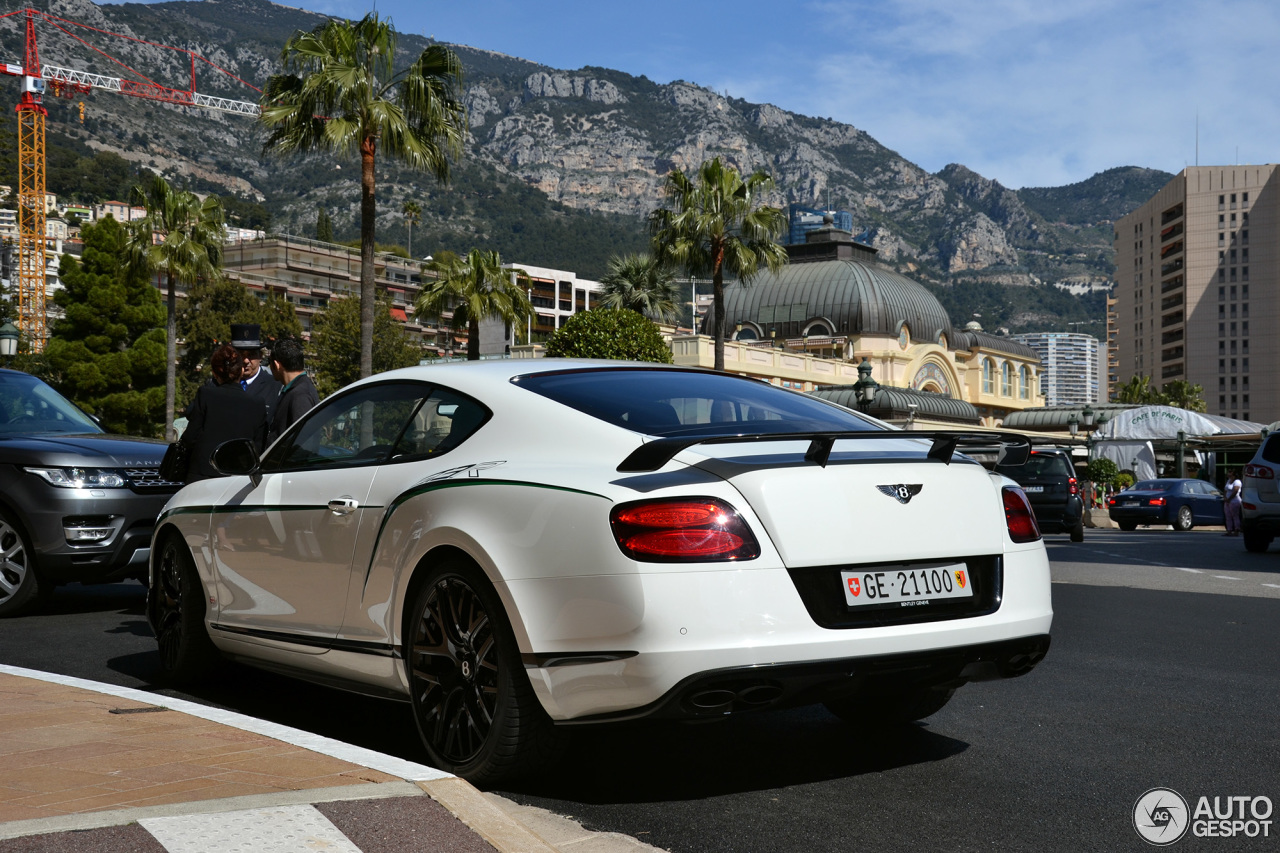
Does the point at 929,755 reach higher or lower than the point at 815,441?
lower

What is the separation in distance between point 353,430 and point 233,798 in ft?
6.67

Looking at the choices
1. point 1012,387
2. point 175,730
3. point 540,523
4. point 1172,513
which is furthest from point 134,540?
point 1012,387

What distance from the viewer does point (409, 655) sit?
4.38m

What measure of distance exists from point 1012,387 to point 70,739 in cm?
8984

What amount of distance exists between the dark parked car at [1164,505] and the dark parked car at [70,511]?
28.7 m

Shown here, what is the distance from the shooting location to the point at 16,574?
8.72 meters

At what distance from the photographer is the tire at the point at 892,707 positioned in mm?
5016

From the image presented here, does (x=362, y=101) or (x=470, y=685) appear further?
(x=362, y=101)

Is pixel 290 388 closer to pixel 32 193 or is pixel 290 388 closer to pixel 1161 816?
pixel 1161 816

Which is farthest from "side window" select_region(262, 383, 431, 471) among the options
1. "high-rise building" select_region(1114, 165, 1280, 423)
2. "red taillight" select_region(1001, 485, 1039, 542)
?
"high-rise building" select_region(1114, 165, 1280, 423)

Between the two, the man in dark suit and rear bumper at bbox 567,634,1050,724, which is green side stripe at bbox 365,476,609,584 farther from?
the man in dark suit

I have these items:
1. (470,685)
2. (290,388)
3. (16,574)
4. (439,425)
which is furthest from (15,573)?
(470,685)

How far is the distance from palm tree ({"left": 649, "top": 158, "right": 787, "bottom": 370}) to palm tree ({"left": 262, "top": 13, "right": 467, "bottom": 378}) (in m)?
10.1

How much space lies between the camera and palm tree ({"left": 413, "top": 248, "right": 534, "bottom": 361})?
41.3m
